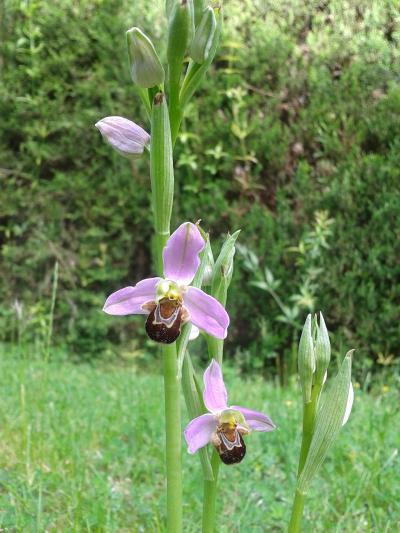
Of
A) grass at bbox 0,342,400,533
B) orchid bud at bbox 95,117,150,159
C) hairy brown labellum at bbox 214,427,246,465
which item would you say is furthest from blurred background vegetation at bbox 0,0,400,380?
hairy brown labellum at bbox 214,427,246,465

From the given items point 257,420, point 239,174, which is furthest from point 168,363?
point 239,174

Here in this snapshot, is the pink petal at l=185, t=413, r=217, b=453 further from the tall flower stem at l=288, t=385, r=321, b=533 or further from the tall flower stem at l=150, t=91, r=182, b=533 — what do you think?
the tall flower stem at l=288, t=385, r=321, b=533

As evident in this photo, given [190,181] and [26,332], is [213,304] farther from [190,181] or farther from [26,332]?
[26,332]

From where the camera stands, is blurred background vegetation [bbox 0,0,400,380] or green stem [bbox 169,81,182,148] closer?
green stem [bbox 169,81,182,148]

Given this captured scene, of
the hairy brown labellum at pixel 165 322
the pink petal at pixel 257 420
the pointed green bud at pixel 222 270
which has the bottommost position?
the pink petal at pixel 257 420

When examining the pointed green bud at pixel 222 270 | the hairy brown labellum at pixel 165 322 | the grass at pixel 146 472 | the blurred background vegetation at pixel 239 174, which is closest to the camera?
the hairy brown labellum at pixel 165 322

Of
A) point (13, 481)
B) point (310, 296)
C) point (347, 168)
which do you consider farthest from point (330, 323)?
point (13, 481)

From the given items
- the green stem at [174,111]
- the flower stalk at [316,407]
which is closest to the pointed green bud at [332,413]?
the flower stalk at [316,407]

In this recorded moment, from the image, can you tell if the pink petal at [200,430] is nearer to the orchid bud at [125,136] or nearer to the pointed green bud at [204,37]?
the orchid bud at [125,136]
